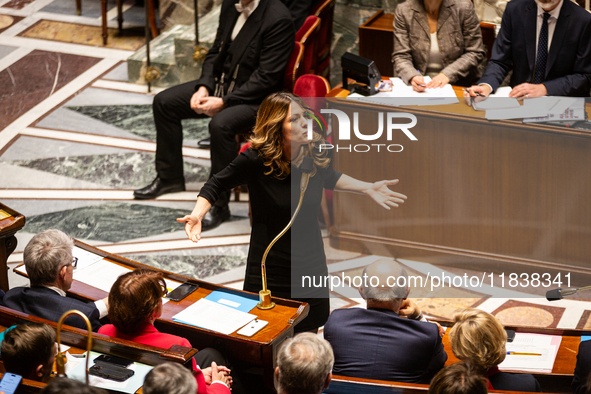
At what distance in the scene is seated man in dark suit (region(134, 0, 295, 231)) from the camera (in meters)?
4.63

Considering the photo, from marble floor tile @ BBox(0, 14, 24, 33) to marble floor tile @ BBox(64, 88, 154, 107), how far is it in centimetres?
184

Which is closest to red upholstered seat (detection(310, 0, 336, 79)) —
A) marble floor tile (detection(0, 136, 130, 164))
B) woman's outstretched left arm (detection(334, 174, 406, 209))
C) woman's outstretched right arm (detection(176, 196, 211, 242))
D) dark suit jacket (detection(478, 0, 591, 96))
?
dark suit jacket (detection(478, 0, 591, 96))

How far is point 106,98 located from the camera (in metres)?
6.29

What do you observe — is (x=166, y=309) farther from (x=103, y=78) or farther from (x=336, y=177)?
(x=103, y=78)

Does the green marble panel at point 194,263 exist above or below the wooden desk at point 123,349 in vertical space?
below

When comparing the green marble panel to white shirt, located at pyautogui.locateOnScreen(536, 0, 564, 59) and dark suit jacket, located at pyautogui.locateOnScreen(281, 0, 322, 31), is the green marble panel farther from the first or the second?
white shirt, located at pyautogui.locateOnScreen(536, 0, 564, 59)

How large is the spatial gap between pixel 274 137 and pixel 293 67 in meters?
2.00

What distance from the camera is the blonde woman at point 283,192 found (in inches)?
113

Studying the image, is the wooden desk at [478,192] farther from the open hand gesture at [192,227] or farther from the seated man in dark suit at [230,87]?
the open hand gesture at [192,227]

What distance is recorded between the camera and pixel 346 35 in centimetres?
627

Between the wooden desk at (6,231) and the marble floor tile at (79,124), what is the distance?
238cm

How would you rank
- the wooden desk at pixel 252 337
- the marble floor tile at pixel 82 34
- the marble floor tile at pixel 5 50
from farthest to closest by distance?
the marble floor tile at pixel 82 34 < the marble floor tile at pixel 5 50 < the wooden desk at pixel 252 337

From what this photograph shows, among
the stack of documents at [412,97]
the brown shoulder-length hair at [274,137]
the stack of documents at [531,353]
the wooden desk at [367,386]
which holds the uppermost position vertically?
the brown shoulder-length hair at [274,137]

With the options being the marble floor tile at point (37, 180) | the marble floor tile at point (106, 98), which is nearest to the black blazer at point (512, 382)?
the marble floor tile at point (37, 180)
